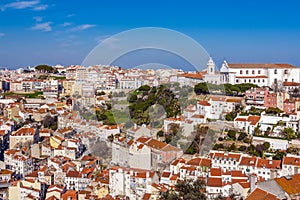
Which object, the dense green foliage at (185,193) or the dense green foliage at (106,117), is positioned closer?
the dense green foliage at (185,193)

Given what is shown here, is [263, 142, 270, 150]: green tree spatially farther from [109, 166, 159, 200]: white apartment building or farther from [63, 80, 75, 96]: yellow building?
[63, 80, 75, 96]: yellow building

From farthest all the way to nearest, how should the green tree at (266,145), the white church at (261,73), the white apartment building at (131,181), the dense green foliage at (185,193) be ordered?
the white church at (261,73) < the green tree at (266,145) < the white apartment building at (131,181) < the dense green foliage at (185,193)

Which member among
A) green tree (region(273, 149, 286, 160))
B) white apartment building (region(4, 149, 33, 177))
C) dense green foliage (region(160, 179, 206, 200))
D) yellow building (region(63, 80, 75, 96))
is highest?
yellow building (region(63, 80, 75, 96))

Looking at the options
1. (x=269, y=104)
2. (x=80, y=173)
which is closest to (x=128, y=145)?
(x=80, y=173)

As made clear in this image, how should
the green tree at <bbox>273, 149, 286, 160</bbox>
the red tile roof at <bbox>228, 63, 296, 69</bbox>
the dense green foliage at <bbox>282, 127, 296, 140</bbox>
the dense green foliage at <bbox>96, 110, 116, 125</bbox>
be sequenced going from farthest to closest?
Answer: the red tile roof at <bbox>228, 63, 296, 69</bbox> < the dense green foliage at <bbox>96, 110, 116, 125</bbox> < the dense green foliage at <bbox>282, 127, 296, 140</bbox> < the green tree at <bbox>273, 149, 286, 160</bbox>

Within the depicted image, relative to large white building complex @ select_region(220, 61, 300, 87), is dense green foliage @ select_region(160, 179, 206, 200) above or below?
below

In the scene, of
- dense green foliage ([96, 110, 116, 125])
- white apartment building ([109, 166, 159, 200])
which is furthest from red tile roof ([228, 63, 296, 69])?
white apartment building ([109, 166, 159, 200])

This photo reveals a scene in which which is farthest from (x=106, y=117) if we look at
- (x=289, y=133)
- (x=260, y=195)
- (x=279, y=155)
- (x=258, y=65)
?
(x=258, y=65)

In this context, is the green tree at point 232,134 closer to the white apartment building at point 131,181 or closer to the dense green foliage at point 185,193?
the white apartment building at point 131,181

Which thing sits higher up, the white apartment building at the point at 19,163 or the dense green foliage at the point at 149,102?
the dense green foliage at the point at 149,102

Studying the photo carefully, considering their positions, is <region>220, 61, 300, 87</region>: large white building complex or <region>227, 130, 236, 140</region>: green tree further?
<region>220, 61, 300, 87</region>: large white building complex

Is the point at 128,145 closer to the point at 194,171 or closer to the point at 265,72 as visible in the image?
the point at 194,171

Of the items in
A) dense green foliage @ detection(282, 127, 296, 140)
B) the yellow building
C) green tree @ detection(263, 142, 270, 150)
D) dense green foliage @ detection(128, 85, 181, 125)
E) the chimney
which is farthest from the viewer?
the yellow building

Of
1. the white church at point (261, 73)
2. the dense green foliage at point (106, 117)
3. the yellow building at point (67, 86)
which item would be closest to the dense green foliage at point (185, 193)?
the dense green foliage at point (106, 117)
